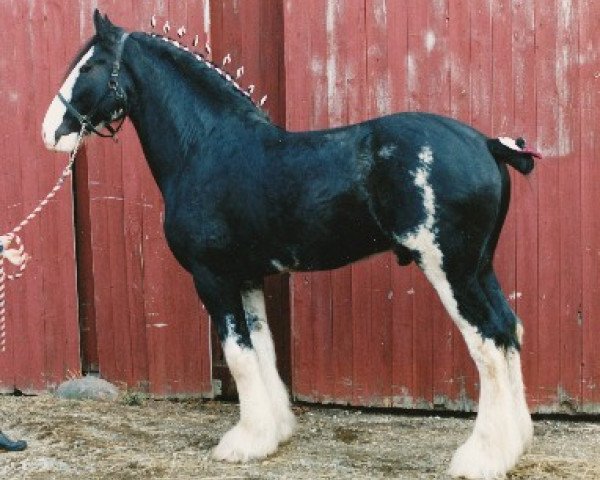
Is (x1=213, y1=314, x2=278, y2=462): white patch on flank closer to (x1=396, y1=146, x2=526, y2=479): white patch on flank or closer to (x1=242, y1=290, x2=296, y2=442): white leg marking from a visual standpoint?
(x1=242, y1=290, x2=296, y2=442): white leg marking

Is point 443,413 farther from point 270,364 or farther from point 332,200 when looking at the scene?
point 332,200

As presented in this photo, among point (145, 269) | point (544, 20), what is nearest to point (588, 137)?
point (544, 20)

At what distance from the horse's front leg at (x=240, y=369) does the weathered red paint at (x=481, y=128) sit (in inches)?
38.3

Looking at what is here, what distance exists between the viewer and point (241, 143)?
3947mm

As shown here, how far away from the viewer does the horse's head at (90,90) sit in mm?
4000

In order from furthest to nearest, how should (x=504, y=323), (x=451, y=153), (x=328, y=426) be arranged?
(x=328, y=426)
(x=504, y=323)
(x=451, y=153)

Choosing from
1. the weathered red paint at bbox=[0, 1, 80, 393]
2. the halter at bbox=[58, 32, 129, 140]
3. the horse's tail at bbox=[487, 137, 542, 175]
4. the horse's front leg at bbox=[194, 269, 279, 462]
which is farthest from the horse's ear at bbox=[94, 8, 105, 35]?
the horse's tail at bbox=[487, 137, 542, 175]

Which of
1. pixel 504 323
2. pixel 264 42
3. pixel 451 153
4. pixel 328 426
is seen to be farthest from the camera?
pixel 264 42

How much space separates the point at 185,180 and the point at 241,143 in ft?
1.07

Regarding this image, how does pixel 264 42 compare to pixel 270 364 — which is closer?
pixel 270 364

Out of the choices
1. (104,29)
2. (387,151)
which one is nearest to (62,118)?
(104,29)

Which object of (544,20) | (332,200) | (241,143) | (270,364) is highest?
(544,20)

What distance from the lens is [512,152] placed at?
364cm

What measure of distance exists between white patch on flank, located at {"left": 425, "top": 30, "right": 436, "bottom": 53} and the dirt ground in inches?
83.5
